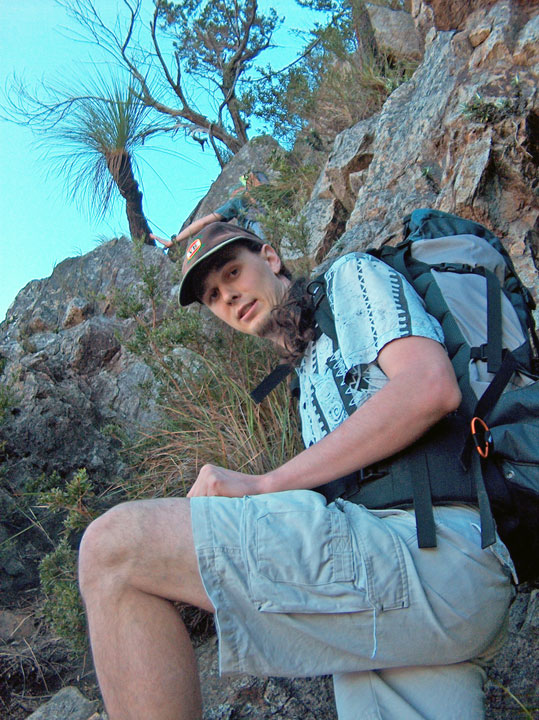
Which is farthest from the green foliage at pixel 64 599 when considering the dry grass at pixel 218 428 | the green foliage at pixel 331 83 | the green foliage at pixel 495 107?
the green foliage at pixel 331 83

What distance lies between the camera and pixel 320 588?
58.9 inches

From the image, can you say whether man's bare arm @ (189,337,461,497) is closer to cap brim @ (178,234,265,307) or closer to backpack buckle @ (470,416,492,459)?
backpack buckle @ (470,416,492,459)

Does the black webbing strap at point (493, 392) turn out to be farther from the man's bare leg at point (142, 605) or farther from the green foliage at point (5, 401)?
the green foliage at point (5, 401)

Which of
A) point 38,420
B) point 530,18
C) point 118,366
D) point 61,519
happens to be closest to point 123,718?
point 61,519

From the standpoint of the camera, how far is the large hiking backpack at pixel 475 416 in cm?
163

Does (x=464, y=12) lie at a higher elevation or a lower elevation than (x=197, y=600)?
higher

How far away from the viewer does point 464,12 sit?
4.83 metres

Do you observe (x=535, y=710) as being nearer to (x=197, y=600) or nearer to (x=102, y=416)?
(x=197, y=600)

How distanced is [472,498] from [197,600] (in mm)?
757

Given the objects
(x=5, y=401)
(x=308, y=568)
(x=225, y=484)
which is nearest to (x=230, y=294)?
(x=225, y=484)

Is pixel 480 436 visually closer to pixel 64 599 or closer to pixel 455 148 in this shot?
pixel 64 599

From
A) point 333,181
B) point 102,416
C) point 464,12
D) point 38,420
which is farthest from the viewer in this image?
point 333,181

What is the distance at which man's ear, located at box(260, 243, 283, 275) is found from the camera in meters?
2.66

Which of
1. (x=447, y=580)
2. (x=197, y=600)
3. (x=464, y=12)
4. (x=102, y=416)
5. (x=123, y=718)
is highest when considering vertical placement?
(x=464, y=12)
